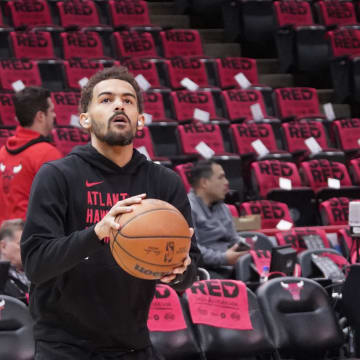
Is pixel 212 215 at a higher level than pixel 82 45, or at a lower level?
lower

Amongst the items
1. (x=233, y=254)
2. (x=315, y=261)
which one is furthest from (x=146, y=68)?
(x=315, y=261)

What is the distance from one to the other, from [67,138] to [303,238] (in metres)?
2.38

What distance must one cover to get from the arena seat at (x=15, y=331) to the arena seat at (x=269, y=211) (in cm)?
341

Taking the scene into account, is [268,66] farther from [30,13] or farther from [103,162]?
[103,162]

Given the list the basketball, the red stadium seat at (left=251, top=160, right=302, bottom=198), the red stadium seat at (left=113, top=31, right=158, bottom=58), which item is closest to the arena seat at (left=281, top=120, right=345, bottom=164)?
the red stadium seat at (left=251, top=160, right=302, bottom=198)

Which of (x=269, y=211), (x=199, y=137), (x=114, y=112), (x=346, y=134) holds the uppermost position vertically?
(x=114, y=112)

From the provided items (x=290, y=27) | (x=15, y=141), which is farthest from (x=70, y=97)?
(x=15, y=141)

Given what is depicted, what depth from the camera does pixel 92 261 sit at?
2.14 meters

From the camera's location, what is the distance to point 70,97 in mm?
8078

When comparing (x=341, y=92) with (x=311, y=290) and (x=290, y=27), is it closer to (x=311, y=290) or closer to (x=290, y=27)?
(x=290, y=27)

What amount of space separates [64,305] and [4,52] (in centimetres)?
732

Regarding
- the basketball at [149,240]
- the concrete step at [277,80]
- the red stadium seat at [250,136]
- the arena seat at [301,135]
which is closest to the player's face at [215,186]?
the red stadium seat at [250,136]

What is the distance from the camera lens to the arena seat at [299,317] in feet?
13.9

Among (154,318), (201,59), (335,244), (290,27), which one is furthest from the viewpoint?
(290,27)
